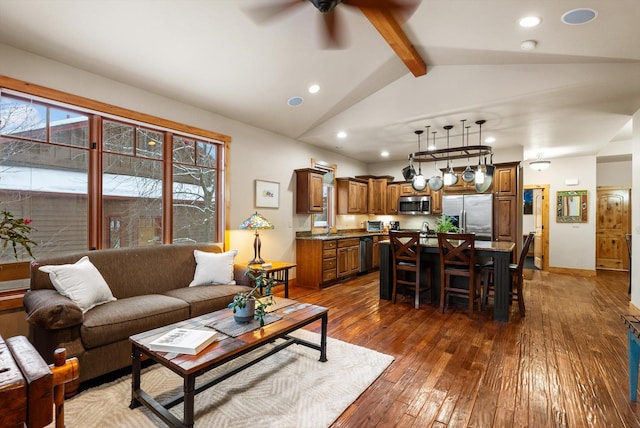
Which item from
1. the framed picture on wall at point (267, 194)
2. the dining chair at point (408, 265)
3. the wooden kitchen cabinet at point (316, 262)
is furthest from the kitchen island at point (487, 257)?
the framed picture on wall at point (267, 194)

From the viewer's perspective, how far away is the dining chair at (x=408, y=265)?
4277mm

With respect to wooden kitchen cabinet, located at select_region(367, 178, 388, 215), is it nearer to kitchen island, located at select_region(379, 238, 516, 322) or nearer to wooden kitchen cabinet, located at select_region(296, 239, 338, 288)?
wooden kitchen cabinet, located at select_region(296, 239, 338, 288)

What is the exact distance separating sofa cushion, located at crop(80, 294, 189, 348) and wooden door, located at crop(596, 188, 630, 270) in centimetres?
932

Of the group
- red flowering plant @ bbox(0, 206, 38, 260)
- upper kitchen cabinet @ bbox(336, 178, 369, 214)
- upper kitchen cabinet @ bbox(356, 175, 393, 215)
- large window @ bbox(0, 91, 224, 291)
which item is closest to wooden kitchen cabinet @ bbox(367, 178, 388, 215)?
upper kitchen cabinet @ bbox(356, 175, 393, 215)

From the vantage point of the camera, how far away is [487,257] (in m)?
4.12

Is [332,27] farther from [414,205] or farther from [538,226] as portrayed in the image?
[538,226]

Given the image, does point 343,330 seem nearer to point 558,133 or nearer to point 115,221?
point 115,221

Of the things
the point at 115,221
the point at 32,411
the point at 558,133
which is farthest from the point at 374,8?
the point at 558,133

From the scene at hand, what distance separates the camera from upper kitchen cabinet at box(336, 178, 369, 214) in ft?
22.7

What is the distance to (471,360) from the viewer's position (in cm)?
276

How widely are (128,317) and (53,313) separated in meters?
0.47

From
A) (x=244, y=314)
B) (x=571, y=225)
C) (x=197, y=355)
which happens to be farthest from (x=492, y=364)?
(x=571, y=225)

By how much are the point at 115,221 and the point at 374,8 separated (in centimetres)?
343

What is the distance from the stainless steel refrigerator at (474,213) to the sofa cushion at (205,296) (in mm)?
4606
